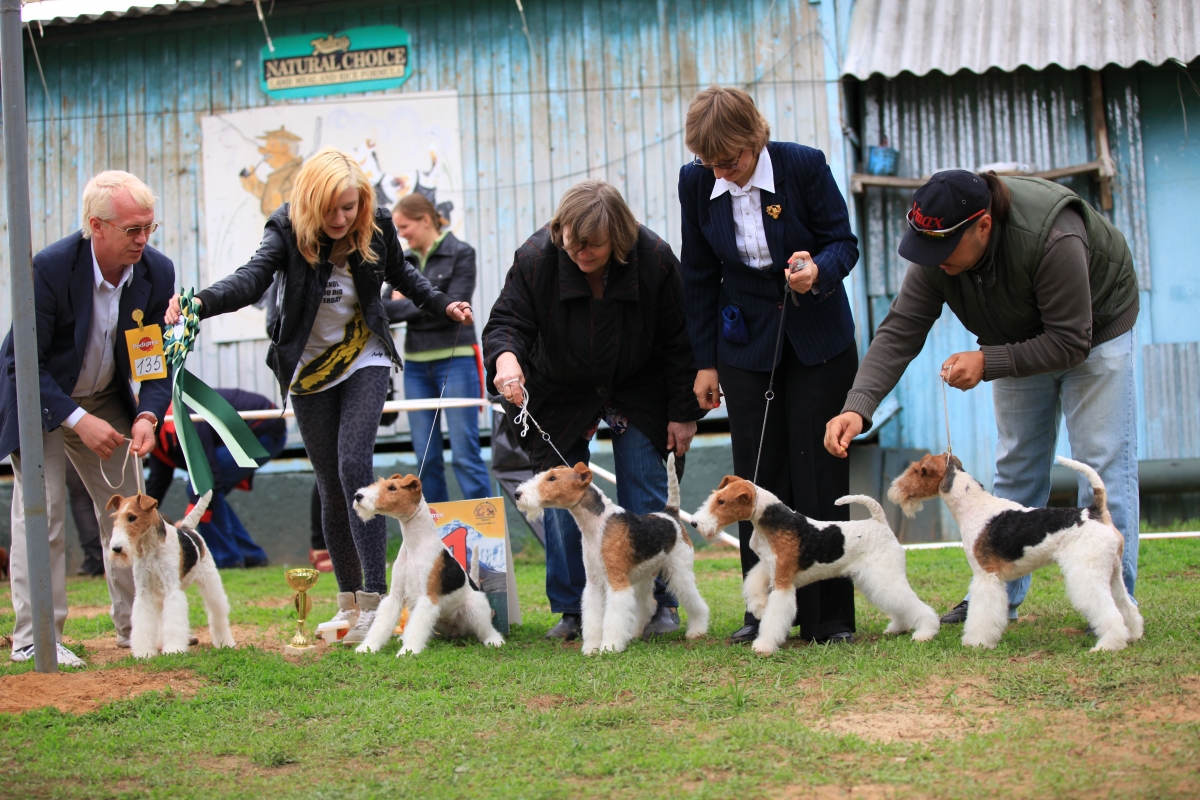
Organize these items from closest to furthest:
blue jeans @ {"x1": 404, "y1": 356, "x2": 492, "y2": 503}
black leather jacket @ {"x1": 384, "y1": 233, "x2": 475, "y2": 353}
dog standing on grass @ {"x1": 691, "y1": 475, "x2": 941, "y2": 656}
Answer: dog standing on grass @ {"x1": 691, "y1": 475, "x2": 941, "y2": 656}, black leather jacket @ {"x1": 384, "y1": 233, "x2": 475, "y2": 353}, blue jeans @ {"x1": 404, "y1": 356, "x2": 492, "y2": 503}

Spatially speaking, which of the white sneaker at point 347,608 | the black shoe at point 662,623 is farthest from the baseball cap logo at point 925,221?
the white sneaker at point 347,608

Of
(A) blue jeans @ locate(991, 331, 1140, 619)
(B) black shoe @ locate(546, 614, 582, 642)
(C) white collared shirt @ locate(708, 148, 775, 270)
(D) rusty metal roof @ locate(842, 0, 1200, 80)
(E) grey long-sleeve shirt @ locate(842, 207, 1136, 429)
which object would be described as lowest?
(B) black shoe @ locate(546, 614, 582, 642)

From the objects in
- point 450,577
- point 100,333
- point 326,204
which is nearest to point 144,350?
point 100,333

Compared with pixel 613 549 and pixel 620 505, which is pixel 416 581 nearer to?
pixel 613 549

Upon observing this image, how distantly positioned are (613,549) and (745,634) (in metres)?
0.70

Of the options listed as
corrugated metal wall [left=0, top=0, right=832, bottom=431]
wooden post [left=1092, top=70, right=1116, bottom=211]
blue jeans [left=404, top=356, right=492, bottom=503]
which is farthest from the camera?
corrugated metal wall [left=0, top=0, right=832, bottom=431]

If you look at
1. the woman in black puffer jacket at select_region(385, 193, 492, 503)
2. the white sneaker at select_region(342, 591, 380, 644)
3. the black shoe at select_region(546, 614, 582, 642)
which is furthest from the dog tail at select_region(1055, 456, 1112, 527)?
the woman in black puffer jacket at select_region(385, 193, 492, 503)

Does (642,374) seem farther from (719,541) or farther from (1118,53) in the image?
(1118,53)

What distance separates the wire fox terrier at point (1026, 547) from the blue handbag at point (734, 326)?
35.1 inches

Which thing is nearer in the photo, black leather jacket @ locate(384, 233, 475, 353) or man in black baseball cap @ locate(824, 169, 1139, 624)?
man in black baseball cap @ locate(824, 169, 1139, 624)

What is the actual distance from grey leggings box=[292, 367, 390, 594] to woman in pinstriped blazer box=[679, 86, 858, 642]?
5.51 feet

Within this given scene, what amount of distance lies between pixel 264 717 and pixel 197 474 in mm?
1561

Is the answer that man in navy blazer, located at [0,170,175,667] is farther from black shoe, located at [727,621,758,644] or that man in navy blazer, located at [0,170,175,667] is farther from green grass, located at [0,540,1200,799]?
black shoe, located at [727,621,758,644]

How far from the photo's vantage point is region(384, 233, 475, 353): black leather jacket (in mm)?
8031
